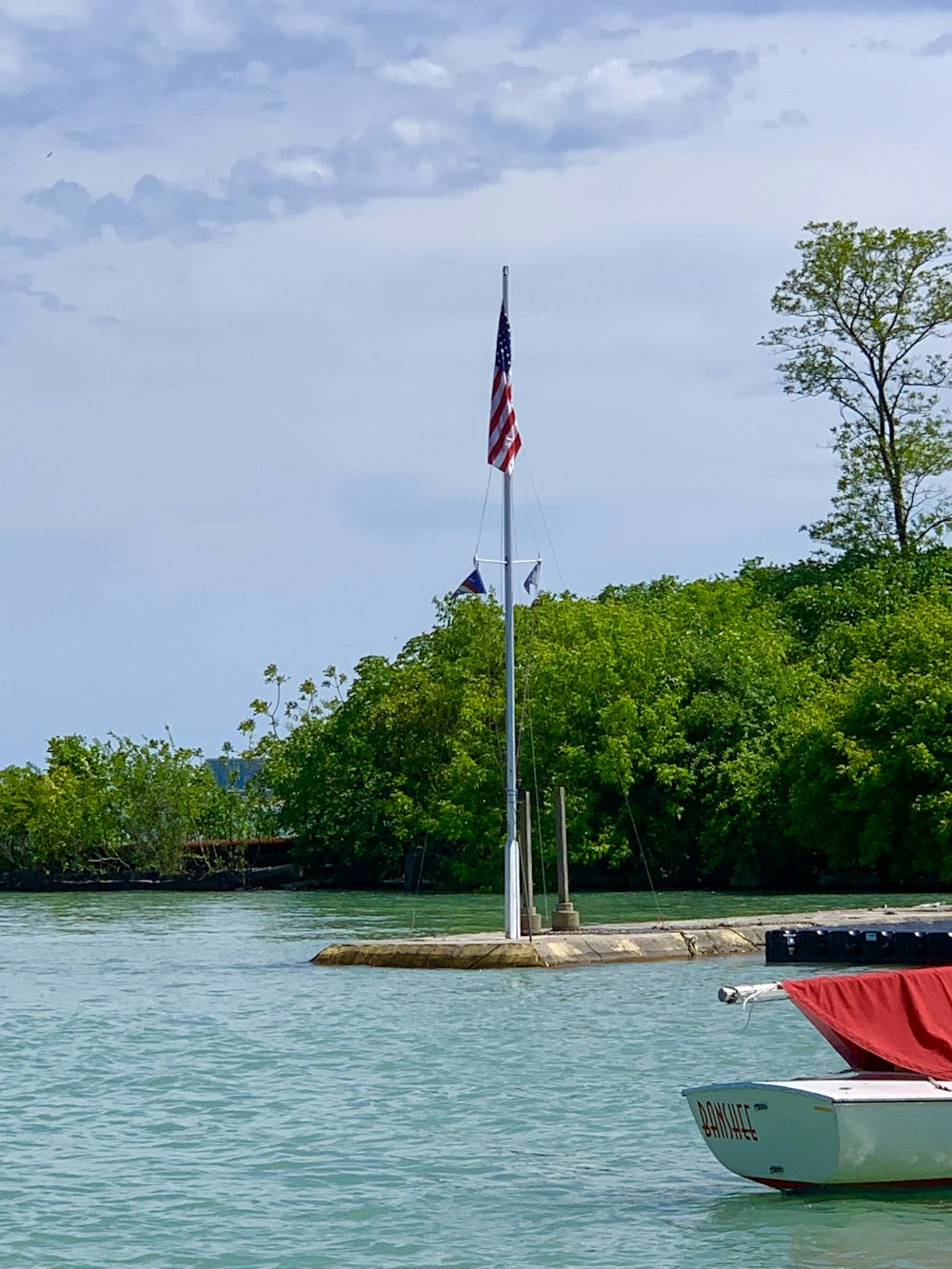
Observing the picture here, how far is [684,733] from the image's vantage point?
62812 mm

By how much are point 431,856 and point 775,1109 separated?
54593 millimetres

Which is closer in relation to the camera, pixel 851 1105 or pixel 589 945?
pixel 851 1105

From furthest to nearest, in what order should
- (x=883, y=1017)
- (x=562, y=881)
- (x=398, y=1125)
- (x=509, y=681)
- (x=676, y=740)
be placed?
(x=676, y=740), (x=562, y=881), (x=509, y=681), (x=398, y=1125), (x=883, y=1017)

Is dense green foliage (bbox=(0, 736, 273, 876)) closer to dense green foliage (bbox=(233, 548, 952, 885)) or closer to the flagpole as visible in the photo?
dense green foliage (bbox=(233, 548, 952, 885))

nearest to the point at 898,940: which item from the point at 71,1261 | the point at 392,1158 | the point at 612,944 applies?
the point at 612,944

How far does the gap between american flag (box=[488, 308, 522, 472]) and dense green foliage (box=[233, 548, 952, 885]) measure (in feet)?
79.2

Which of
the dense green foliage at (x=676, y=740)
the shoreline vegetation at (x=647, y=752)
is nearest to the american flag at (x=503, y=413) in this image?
the shoreline vegetation at (x=647, y=752)

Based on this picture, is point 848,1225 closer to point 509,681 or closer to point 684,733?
point 509,681

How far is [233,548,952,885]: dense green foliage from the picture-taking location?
2163 inches

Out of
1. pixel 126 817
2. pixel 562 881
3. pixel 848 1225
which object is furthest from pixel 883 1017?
pixel 126 817

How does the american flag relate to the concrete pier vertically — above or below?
above

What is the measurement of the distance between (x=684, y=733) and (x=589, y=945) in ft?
101

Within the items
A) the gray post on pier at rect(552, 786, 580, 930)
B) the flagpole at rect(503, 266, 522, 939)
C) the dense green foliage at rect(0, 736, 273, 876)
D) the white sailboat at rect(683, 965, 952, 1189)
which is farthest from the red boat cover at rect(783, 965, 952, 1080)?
the dense green foliage at rect(0, 736, 273, 876)

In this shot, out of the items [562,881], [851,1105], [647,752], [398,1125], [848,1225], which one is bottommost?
[848,1225]
